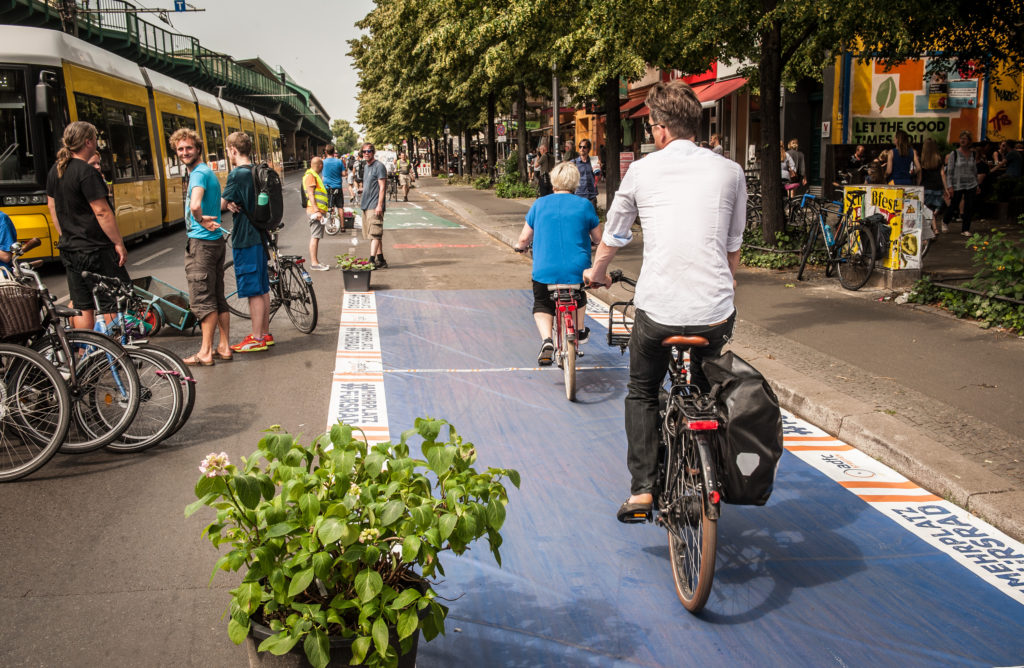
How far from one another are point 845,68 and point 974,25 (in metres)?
12.0

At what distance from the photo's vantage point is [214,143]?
26.5 m

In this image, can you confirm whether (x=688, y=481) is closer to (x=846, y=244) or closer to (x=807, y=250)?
(x=846, y=244)

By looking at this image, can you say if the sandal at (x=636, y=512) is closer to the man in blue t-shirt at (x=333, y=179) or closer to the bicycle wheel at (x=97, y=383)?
the bicycle wheel at (x=97, y=383)

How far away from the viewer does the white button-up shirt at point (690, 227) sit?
3.79 m

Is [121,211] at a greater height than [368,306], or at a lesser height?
greater

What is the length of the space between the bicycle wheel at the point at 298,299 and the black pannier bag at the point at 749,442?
6.68 metres

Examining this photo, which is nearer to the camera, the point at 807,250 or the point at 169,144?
the point at 807,250

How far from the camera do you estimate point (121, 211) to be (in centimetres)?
1616

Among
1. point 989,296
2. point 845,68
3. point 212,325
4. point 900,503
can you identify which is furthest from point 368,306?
point 845,68

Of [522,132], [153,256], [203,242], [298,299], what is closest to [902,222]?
[298,299]

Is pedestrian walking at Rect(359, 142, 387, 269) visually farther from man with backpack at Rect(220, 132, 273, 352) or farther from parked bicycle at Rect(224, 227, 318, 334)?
man with backpack at Rect(220, 132, 273, 352)

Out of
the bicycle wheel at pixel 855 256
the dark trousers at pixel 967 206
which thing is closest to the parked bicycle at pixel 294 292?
the bicycle wheel at pixel 855 256

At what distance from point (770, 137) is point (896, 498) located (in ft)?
31.3

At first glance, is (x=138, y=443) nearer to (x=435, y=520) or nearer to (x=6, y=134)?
(x=435, y=520)
